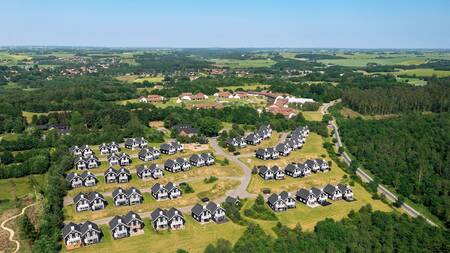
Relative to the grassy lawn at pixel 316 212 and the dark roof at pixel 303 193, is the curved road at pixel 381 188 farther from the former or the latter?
the dark roof at pixel 303 193

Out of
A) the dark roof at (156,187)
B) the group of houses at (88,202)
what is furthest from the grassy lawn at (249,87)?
the group of houses at (88,202)

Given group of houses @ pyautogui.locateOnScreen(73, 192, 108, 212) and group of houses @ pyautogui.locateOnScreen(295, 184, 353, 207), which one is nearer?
group of houses @ pyautogui.locateOnScreen(73, 192, 108, 212)

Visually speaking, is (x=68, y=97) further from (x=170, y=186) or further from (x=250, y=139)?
(x=170, y=186)

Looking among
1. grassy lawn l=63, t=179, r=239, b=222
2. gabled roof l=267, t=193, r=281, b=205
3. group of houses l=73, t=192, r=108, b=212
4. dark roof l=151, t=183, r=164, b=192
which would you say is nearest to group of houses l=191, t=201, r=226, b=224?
grassy lawn l=63, t=179, r=239, b=222

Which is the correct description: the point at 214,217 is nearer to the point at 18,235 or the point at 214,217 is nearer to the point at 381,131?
the point at 18,235

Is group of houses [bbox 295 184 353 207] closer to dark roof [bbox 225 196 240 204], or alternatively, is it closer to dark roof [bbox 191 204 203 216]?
dark roof [bbox 225 196 240 204]

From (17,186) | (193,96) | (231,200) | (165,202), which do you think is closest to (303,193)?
(231,200)
